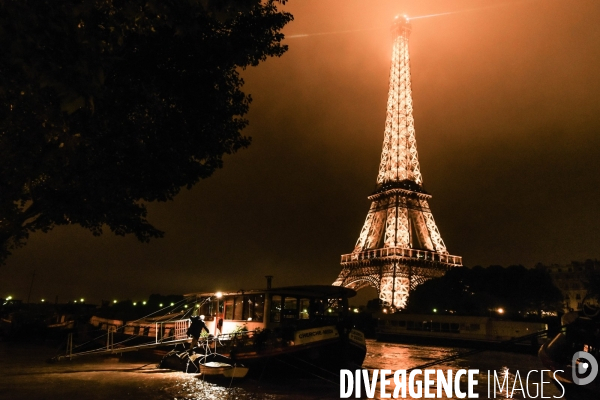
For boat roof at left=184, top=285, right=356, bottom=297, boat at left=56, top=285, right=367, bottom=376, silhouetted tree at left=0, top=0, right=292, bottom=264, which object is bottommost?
boat at left=56, top=285, right=367, bottom=376

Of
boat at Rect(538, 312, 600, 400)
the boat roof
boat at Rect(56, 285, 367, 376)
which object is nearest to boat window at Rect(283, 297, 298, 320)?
boat at Rect(56, 285, 367, 376)

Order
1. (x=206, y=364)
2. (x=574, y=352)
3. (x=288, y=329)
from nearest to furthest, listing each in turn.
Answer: (x=574, y=352)
(x=206, y=364)
(x=288, y=329)

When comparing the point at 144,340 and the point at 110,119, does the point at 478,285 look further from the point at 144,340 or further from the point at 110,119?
the point at 110,119

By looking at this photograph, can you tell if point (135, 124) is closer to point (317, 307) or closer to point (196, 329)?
point (196, 329)

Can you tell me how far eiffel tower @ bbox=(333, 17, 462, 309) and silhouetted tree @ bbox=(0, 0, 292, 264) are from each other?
182 feet

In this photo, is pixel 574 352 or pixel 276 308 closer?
pixel 574 352

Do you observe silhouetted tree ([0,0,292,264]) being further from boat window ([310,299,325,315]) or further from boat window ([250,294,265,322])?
boat window ([310,299,325,315])

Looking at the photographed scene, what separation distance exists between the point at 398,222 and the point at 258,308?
57173mm

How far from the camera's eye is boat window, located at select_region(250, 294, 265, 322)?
2001 centimetres

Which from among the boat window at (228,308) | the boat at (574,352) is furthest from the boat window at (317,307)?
the boat at (574,352)

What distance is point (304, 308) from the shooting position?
66.3ft

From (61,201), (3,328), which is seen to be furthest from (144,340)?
(61,201)

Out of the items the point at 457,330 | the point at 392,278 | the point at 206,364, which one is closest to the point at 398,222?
the point at 392,278

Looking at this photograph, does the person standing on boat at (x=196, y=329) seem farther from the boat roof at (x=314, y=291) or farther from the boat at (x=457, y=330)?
the boat at (x=457, y=330)
